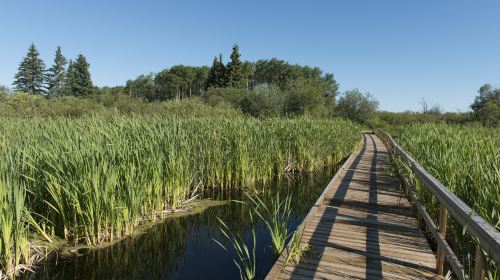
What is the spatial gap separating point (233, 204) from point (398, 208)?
323cm

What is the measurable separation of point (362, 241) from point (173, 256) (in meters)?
2.64

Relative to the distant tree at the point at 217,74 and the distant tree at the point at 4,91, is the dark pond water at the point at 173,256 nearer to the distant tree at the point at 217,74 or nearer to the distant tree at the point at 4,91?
the distant tree at the point at 4,91

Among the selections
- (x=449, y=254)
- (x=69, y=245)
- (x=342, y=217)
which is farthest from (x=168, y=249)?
(x=449, y=254)

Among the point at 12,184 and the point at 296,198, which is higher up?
the point at 12,184

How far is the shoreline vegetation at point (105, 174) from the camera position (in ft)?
13.0

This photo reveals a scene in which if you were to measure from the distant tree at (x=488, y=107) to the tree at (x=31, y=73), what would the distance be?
234 feet

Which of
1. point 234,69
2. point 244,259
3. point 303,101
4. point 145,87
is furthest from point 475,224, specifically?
point 145,87

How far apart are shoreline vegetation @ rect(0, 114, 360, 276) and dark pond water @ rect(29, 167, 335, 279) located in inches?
11.3

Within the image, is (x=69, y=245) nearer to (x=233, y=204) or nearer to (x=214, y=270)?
(x=214, y=270)

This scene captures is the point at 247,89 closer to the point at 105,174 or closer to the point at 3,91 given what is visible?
the point at 3,91

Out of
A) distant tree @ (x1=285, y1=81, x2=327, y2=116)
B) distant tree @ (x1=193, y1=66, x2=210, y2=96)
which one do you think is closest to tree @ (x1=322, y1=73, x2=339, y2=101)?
distant tree @ (x1=193, y1=66, x2=210, y2=96)

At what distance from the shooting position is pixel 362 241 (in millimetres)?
4195

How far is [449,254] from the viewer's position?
2812 mm

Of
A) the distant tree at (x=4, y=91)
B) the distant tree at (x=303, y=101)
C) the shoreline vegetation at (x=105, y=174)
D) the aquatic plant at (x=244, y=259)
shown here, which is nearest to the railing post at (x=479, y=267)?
the aquatic plant at (x=244, y=259)
